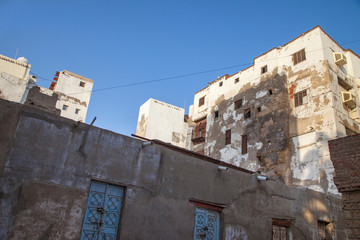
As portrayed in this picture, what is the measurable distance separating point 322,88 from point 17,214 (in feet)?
57.0

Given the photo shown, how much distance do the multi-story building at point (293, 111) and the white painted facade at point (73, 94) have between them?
18183 mm

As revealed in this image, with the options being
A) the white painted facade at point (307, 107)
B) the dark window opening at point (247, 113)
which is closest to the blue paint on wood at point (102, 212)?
the white painted facade at point (307, 107)

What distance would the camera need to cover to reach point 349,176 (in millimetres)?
7254

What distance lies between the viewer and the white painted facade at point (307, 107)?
55.0ft

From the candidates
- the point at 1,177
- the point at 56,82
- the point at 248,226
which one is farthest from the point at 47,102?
the point at 56,82

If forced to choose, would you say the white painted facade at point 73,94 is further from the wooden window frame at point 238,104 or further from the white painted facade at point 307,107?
the wooden window frame at point 238,104

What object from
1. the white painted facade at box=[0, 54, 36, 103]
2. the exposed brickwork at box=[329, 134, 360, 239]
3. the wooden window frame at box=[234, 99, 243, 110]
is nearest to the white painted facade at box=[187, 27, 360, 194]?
the wooden window frame at box=[234, 99, 243, 110]

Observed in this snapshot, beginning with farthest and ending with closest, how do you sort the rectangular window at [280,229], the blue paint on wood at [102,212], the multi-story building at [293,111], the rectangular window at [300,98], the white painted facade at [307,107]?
the rectangular window at [300,98] < the multi-story building at [293,111] < the white painted facade at [307,107] < the rectangular window at [280,229] < the blue paint on wood at [102,212]

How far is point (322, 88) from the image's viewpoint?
704 inches

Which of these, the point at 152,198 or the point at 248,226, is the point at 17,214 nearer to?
the point at 152,198

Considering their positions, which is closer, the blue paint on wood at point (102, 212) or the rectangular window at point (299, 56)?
the blue paint on wood at point (102, 212)

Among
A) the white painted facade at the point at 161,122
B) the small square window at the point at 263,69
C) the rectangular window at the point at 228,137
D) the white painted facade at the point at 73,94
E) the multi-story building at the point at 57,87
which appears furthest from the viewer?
the white painted facade at the point at 73,94

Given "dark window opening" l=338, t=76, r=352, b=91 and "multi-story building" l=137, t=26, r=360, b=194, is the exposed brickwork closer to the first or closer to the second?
"multi-story building" l=137, t=26, r=360, b=194

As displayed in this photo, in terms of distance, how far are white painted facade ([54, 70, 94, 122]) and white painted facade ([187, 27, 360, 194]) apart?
1830 centimetres
